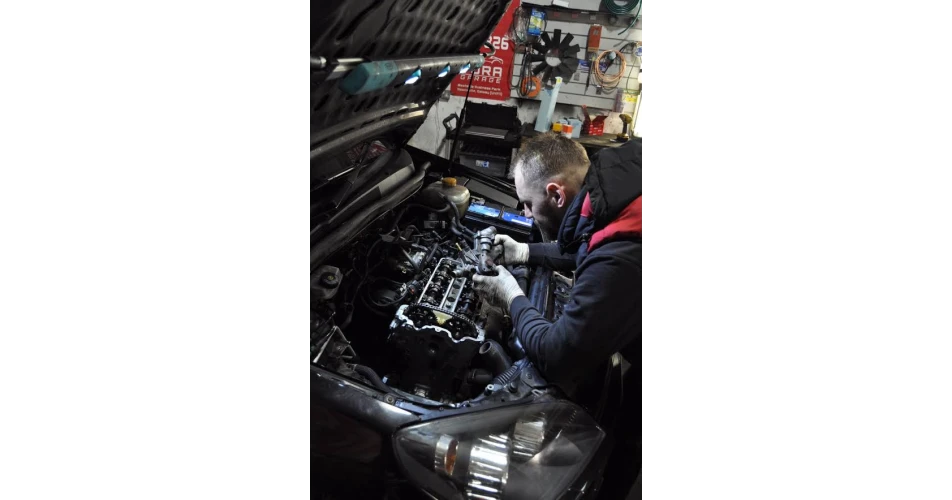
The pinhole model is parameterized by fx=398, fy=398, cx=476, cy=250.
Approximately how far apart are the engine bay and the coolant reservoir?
2 cm

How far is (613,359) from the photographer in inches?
40.8

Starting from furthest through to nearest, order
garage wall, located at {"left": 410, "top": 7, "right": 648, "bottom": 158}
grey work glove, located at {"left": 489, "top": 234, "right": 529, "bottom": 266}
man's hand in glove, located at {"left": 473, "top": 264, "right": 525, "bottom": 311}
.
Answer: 1. grey work glove, located at {"left": 489, "top": 234, "right": 529, "bottom": 266}
2. man's hand in glove, located at {"left": 473, "top": 264, "right": 525, "bottom": 311}
3. garage wall, located at {"left": 410, "top": 7, "right": 648, "bottom": 158}

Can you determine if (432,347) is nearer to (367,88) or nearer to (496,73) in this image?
(367,88)

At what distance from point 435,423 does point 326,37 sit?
75cm

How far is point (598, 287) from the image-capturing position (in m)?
0.91

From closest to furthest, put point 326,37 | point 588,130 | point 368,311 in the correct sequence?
point 326,37, point 368,311, point 588,130

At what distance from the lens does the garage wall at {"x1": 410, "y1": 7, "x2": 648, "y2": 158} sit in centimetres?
59

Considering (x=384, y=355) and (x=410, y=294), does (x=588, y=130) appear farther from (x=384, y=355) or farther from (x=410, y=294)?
(x=384, y=355)

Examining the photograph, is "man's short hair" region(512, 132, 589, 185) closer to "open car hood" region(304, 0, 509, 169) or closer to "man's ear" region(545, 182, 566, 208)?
"man's ear" region(545, 182, 566, 208)

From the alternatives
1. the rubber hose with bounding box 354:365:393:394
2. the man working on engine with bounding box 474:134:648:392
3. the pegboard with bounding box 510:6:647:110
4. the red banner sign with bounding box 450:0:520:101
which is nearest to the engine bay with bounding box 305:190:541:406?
the rubber hose with bounding box 354:365:393:394

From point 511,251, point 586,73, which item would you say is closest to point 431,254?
point 511,251

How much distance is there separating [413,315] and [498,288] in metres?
0.30

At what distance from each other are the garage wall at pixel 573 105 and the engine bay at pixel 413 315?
1.32 ft

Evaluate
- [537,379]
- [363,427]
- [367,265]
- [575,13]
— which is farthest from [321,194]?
[575,13]
